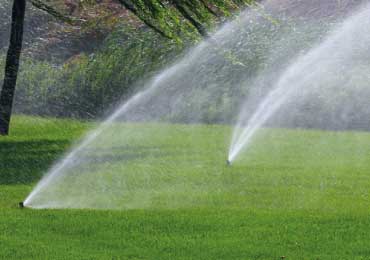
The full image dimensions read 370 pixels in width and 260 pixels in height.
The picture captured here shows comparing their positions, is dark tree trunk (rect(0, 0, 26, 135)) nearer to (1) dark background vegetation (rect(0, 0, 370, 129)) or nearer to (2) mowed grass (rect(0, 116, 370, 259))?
(2) mowed grass (rect(0, 116, 370, 259))

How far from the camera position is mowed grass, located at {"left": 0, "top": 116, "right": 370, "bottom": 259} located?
641 cm

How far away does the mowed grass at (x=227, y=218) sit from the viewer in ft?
21.0

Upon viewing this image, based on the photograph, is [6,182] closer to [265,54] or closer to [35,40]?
[265,54]

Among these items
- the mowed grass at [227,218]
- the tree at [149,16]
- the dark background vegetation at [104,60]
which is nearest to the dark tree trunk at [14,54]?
the tree at [149,16]

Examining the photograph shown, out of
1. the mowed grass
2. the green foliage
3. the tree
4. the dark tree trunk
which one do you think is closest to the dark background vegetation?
the green foliage

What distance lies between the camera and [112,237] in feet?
22.2

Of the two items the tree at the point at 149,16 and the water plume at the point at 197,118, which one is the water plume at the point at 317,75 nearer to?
the water plume at the point at 197,118

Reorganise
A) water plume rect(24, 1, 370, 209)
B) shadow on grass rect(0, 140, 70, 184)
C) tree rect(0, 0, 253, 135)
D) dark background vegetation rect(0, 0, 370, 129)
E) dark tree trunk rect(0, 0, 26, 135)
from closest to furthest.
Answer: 1. water plume rect(24, 1, 370, 209)
2. shadow on grass rect(0, 140, 70, 184)
3. tree rect(0, 0, 253, 135)
4. dark tree trunk rect(0, 0, 26, 135)
5. dark background vegetation rect(0, 0, 370, 129)

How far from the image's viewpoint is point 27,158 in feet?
36.3

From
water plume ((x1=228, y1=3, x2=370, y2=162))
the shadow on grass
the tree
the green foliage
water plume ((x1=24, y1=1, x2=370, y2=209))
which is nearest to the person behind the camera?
water plume ((x1=24, y1=1, x2=370, y2=209))

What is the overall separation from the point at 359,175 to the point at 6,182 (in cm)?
353

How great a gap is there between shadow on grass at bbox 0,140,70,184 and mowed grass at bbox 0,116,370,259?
11mm

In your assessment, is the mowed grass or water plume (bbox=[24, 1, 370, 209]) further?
water plume (bbox=[24, 1, 370, 209])

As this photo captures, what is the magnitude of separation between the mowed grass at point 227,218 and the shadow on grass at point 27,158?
0.01 metres
